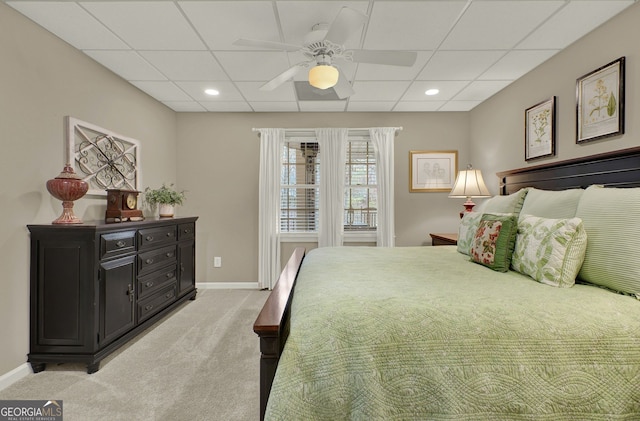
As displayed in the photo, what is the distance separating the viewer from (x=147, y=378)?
6.31ft

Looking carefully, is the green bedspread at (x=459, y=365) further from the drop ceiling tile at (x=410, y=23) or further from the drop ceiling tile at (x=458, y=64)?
the drop ceiling tile at (x=458, y=64)

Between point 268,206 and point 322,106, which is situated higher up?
point 322,106

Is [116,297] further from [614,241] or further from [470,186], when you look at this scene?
[470,186]

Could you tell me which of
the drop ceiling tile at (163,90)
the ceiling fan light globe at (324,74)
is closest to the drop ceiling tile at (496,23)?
the ceiling fan light globe at (324,74)

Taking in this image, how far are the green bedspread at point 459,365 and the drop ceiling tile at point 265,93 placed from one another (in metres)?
2.76

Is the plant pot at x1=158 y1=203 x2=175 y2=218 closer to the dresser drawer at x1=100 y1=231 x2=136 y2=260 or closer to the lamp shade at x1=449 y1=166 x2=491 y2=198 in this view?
the dresser drawer at x1=100 y1=231 x2=136 y2=260

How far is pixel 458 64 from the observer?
265cm

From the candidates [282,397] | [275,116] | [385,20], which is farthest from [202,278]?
[385,20]

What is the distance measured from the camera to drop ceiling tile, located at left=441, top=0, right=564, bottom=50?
1.88m

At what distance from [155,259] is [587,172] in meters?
3.72

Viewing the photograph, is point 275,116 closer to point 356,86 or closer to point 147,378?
point 356,86

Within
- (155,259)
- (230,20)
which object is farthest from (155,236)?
(230,20)

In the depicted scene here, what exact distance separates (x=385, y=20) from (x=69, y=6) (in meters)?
2.19

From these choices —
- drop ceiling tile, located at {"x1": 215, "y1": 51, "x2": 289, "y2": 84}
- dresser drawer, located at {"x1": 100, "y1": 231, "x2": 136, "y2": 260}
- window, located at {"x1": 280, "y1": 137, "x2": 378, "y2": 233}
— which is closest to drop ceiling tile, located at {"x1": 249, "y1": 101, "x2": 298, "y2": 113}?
window, located at {"x1": 280, "y1": 137, "x2": 378, "y2": 233}
